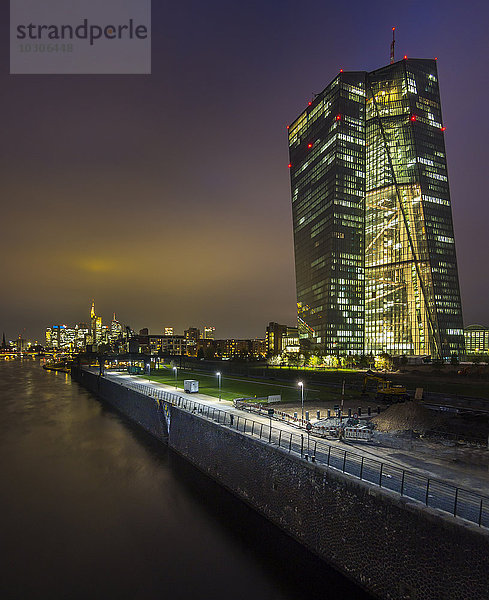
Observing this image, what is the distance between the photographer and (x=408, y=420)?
29.4m

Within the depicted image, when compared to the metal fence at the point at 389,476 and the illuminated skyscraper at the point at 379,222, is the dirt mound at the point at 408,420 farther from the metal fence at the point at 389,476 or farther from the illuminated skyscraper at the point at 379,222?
the illuminated skyscraper at the point at 379,222

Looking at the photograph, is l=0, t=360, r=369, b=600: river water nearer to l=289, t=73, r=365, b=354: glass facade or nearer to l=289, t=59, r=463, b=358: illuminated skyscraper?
l=289, t=59, r=463, b=358: illuminated skyscraper

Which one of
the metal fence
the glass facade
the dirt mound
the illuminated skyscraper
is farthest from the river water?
the glass facade

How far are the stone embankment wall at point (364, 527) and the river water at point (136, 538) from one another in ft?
3.59

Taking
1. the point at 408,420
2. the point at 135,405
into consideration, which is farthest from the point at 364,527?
the point at 135,405

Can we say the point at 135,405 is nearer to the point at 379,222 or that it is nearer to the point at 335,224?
the point at 379,222

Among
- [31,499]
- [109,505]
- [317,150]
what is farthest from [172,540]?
[317,150]

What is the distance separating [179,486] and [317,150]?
166866 millimetres

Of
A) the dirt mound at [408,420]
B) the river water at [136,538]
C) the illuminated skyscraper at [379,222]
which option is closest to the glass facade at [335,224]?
the illuminated skyscraper at [379,222]

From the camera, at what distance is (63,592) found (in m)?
19.1

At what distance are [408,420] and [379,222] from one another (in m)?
128

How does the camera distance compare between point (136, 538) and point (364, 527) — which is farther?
point (136, 538)

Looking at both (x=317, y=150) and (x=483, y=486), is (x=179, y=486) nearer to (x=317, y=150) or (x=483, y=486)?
(x=483, y=486)

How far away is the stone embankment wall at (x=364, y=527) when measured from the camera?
43.9 ft
